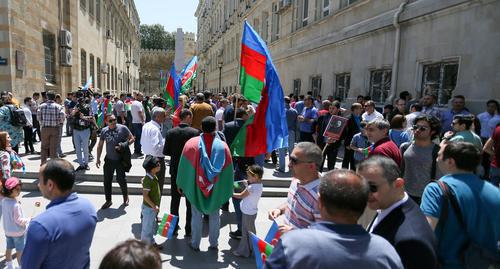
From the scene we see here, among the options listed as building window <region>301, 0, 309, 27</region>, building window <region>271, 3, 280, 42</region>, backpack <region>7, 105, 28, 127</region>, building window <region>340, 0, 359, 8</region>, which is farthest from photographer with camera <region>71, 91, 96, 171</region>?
building window <region>271, 3, 280, 42</region>

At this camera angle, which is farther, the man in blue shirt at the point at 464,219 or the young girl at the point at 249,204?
the young girl at the point at 249,204

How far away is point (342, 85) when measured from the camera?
14820 mm

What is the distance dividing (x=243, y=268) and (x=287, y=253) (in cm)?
323

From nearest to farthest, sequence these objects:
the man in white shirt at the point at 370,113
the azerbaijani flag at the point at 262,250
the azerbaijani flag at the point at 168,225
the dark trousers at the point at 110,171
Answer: the azerbaijani flag at the point at 262,250 < the azerbaijani flag at the point at 168,225 < the dark trousers at the point at 110,171 < the man in white shirt at the point at 370,113

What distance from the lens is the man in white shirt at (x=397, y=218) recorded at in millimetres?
1896

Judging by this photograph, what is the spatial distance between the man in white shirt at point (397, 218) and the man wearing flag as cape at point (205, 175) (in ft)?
8.89

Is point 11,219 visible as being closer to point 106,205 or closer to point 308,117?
point 106,205

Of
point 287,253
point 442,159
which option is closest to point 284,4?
point 442,159

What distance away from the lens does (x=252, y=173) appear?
15.9 ft

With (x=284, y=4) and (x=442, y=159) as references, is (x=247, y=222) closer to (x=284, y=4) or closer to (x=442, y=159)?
(x=442, y=159)

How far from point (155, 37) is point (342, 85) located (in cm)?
9205

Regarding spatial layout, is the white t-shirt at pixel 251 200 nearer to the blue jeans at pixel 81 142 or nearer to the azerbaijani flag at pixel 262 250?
the azerbaijani flag at pixel 262 250

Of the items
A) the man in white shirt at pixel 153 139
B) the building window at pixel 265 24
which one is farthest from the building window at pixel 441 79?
the building window at pixel 265 24

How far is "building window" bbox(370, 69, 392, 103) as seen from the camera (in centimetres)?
1180
